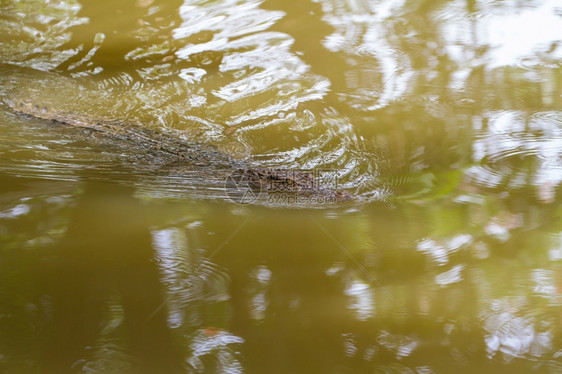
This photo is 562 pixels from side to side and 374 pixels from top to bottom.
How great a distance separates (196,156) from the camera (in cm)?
250

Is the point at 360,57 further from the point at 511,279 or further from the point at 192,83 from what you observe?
the point at 511,279

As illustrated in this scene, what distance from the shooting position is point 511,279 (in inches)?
62.2

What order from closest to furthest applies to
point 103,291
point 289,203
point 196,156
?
point 103,291, point 289,203, point 196,156

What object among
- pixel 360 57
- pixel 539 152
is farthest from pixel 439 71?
pixel 539 152

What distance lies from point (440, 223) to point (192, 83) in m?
1.81

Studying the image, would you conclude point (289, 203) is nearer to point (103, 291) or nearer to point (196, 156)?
point (196, 156)

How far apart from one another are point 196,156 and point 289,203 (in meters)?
0.62

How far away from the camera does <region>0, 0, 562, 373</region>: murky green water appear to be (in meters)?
1.36

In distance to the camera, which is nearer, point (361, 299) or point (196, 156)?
point (361, 299)

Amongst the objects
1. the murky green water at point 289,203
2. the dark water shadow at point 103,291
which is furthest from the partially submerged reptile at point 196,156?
the dark water shadow at point 103,291

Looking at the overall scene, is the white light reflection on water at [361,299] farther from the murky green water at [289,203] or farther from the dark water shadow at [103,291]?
the dark water shadow at [103,291]

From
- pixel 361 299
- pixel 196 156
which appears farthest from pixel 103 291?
pixel 196 156

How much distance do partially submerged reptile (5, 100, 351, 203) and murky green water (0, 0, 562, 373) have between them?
0.07 metres

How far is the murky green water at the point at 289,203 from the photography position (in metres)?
1.36
